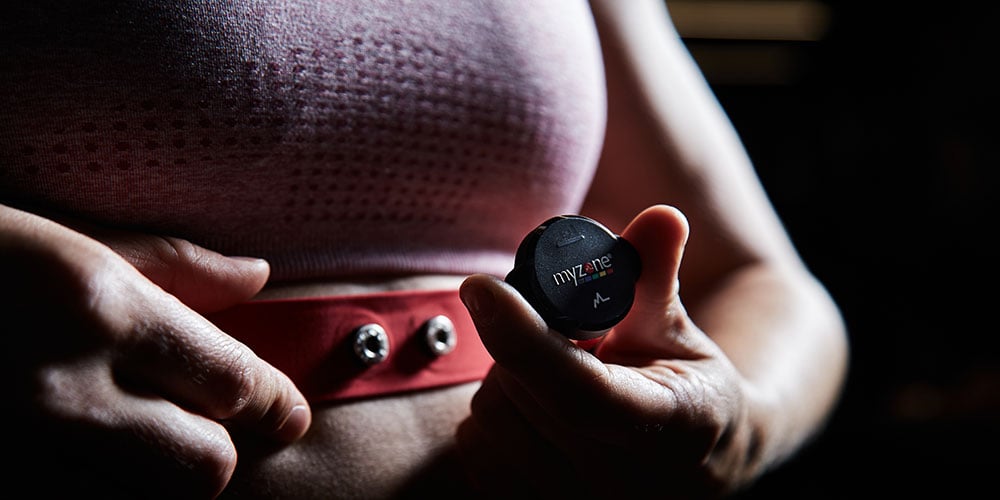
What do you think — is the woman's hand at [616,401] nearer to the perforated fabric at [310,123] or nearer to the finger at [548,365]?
the finger at [548,365]

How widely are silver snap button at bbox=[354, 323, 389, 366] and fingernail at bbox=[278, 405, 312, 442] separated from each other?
0.05 m

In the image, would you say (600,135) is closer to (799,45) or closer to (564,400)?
(564,400)

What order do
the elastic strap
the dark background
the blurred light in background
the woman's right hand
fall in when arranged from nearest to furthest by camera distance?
the woman's right hand < the elastic strap < the dark background < the blurred light in background

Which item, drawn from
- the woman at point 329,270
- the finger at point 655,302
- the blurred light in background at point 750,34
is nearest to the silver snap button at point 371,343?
the woman at point 329,270

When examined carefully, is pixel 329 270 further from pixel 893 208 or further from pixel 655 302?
pixel 893 208

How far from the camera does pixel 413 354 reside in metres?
0.43

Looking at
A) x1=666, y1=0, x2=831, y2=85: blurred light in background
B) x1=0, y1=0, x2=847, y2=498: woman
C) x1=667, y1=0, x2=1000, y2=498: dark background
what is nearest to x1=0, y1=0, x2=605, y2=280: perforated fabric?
x1=0, y1=0, x2=847, y2=498: woman

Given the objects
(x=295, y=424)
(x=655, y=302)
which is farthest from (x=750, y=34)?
(x=295, y=424)

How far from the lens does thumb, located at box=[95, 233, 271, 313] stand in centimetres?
34

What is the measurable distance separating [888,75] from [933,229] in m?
0.43

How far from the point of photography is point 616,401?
35 centimetres

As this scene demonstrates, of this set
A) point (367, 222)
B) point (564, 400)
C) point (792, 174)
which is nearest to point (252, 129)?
point (367, 222)

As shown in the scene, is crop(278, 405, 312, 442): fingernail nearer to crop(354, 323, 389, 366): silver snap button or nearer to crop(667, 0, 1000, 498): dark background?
crop(354, 323, 389, 366): silver snap button

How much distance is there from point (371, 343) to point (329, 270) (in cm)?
A: 5
